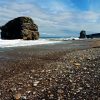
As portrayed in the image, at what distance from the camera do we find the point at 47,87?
397 inches

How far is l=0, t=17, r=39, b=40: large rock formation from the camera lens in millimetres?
83625

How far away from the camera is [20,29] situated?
8475cm

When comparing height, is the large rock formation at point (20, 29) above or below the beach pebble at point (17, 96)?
above

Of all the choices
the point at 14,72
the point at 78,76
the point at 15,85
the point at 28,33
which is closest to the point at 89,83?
the point at 78,76

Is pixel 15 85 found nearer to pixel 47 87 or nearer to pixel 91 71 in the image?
pixel 47 87

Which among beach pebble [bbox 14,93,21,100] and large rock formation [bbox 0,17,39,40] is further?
large rock formation [bbox 0,17,39,40]

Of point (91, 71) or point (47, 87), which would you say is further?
point (91, 71)

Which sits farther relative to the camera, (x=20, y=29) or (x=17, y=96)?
(x=20, y=29)

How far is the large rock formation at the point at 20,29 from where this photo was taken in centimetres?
8362

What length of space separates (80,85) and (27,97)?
95.8 inches

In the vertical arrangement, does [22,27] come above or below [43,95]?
above

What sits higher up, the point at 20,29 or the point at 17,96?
the point at 20,29

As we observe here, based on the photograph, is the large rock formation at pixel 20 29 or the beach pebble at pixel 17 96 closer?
the beach pebble at pixel 17 96

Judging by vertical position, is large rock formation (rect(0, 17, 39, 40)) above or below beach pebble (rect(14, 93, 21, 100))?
above
